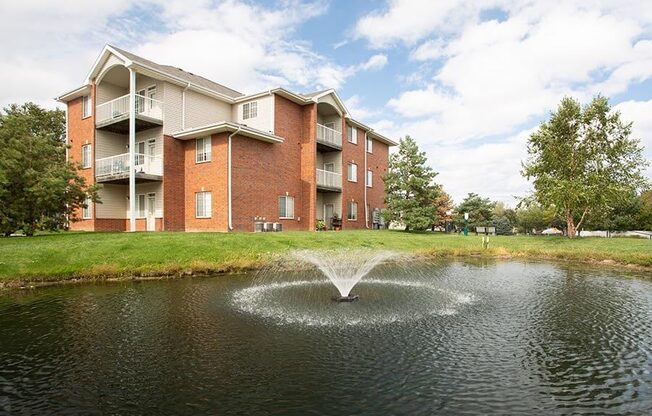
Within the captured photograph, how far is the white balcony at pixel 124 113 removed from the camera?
79.3 feet

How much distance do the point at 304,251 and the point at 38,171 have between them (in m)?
13.8

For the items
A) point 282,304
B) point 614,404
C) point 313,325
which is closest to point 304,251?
point 282,304

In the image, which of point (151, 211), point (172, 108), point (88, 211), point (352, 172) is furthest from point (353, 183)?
point (88, 211)

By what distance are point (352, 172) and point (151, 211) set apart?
664 inches

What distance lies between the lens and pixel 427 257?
68.3 feet

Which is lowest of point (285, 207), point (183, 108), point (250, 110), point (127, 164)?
point (285, 207)

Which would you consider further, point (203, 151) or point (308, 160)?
point (308, 160)

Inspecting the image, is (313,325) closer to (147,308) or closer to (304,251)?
(147,308)

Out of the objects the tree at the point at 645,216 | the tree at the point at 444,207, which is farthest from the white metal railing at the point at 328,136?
the tree at the point at 645,216

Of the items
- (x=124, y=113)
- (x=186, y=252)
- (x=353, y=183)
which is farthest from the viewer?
(x=353, y=183)

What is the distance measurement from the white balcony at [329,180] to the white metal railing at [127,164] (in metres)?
11.4

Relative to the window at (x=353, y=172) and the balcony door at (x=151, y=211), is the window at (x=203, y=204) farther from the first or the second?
the window at (x=353, y=172)

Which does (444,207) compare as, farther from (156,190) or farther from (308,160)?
(156,190)

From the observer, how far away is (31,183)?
18547 millimetres
